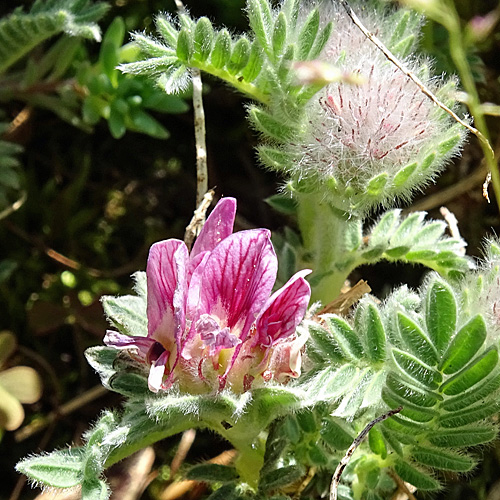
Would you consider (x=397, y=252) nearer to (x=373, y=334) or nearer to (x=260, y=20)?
(x=373, y=334)

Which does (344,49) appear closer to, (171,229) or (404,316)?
(404,316)

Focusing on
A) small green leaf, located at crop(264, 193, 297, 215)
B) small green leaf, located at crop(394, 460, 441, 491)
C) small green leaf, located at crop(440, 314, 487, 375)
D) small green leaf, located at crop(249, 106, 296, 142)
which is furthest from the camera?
small green leaf, located at crop(264, 193, 297, 215)

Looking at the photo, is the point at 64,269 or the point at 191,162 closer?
the point at 64,269

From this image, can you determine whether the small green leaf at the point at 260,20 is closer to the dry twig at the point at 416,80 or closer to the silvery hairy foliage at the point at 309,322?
the silvery hairy foliage at the point at 309,322

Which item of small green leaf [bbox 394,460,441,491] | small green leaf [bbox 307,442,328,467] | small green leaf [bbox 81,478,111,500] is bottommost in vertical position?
small green leaf [bbox 307,442,328,467]

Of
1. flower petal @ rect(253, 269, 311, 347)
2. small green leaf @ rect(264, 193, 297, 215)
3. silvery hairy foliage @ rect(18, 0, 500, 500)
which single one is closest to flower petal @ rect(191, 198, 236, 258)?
silvery hairy foliage @ rect(18, 0, 500, 500)

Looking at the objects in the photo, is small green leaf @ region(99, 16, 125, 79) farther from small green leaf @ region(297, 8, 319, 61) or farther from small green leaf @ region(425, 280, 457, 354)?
small green leaf @ region(425, 280, 457, 354)

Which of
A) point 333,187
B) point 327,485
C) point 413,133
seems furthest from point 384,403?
point 413,133
